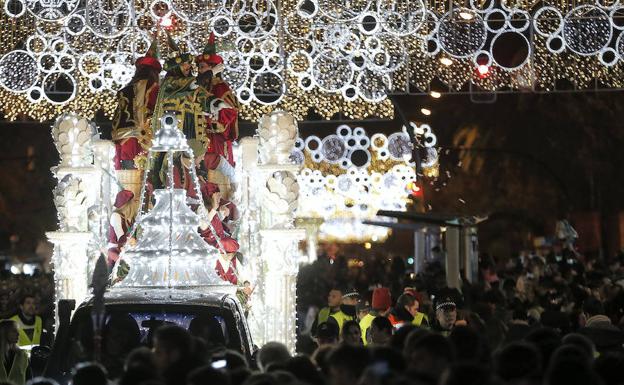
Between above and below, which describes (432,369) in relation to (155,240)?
below

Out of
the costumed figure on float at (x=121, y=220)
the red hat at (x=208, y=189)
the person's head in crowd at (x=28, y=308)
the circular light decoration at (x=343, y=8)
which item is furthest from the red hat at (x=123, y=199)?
the circular light decoration at (x=343, y=8)

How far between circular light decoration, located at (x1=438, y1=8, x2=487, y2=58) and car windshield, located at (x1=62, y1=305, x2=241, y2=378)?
7.66 m

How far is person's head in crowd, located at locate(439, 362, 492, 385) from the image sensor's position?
7.64m

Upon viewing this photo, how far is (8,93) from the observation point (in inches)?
803

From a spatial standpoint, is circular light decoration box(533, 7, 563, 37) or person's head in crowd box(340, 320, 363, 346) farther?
circular light decoration box(533, 7, 563, 37)

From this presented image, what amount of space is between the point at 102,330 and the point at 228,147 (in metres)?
7.33

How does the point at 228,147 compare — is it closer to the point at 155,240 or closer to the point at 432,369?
the point at 155,240

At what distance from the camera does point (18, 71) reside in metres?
20.0

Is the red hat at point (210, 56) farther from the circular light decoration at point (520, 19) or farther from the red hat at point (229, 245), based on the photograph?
the circular light decoration at point (520, 19)

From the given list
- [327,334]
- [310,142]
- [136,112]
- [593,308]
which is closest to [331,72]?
[136,112]

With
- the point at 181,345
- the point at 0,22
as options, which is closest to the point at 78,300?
the point at 0,22

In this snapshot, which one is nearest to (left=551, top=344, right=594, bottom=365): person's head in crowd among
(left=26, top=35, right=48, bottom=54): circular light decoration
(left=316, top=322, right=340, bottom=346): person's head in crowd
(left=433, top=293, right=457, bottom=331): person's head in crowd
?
(left=316, top=322, right=340, bottom=346): person's head in crowd

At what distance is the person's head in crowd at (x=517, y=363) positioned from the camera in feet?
29.5

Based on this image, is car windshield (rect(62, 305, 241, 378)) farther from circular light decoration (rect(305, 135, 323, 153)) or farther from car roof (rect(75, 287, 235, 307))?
circular light decoration (rect(305, 135, 323, 153))
